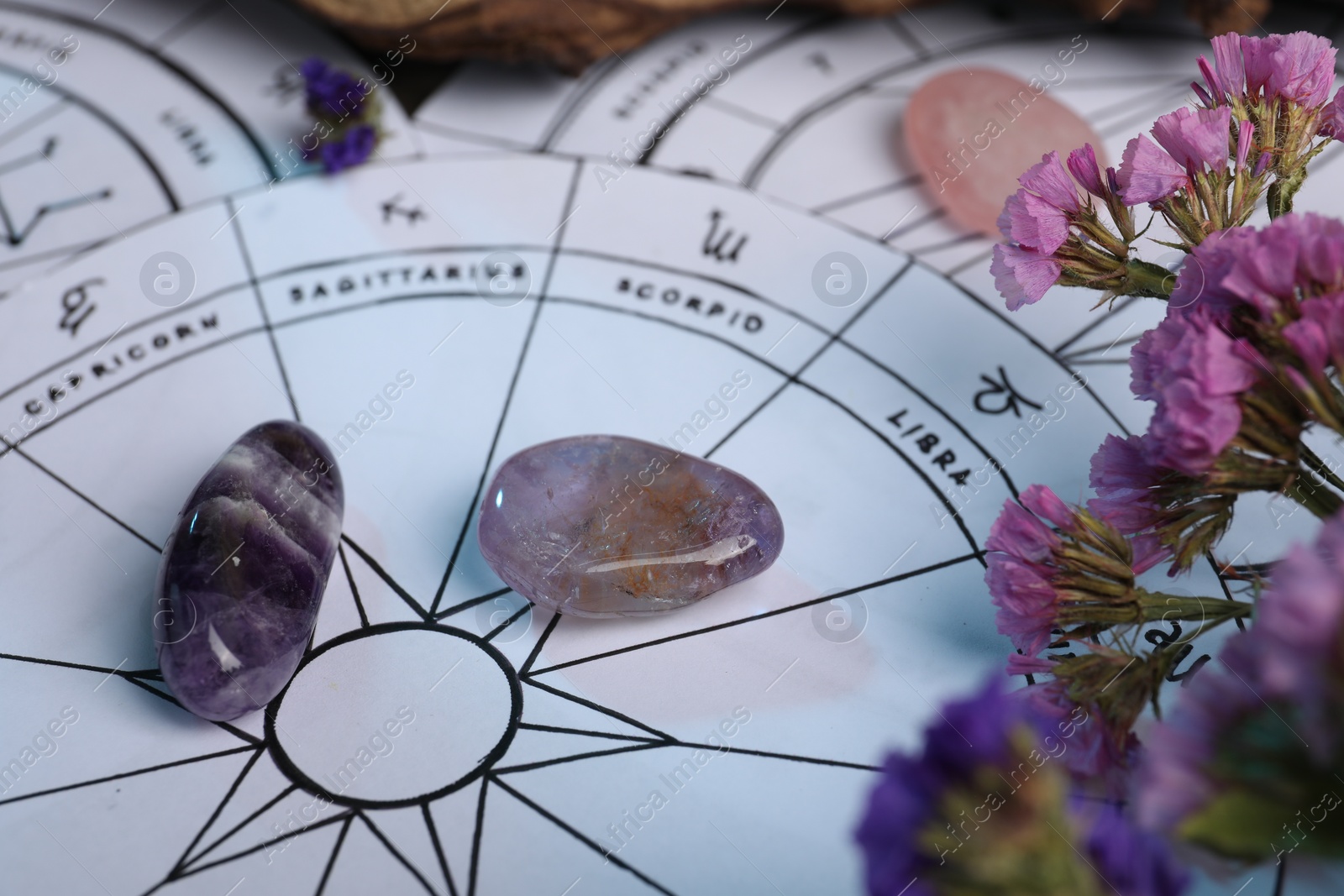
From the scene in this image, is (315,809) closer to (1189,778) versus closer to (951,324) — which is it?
(1189,778)

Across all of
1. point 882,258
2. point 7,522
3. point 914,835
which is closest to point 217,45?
point 7,522

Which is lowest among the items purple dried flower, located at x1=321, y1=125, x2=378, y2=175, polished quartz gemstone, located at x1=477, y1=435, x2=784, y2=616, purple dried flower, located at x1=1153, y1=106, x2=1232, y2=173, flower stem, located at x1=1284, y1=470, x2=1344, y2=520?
polished quartz gemstone, located at x1=477, y1=435, x2=784, y2=616

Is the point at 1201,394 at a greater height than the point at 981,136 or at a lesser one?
lesser

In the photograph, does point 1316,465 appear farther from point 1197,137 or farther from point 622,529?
point 622,529

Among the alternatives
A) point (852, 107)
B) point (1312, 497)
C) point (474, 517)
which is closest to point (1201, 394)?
point (1312, 497)

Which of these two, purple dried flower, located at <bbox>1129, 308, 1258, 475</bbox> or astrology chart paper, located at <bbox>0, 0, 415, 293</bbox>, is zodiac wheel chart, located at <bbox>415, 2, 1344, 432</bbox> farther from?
purple dried flower, located at <bbox>1129, 308, 1258, 475</bbox>

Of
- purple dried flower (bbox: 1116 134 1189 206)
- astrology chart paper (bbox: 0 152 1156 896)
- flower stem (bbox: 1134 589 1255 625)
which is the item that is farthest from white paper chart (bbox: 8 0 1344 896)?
purple dried flower (bbox: 1116 134 1189 206)

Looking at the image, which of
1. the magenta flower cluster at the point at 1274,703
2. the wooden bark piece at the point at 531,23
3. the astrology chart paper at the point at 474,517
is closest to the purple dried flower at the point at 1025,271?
the astrology chart paper at the point at 474,517
